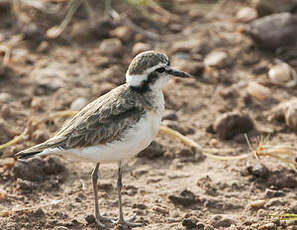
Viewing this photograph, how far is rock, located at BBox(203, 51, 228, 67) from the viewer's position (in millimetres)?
7938

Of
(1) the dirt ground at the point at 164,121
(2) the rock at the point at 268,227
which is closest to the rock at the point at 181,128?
(1) the dirt ground at the point at 164,121

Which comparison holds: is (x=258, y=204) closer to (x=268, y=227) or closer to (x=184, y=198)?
(x=268, y=227)

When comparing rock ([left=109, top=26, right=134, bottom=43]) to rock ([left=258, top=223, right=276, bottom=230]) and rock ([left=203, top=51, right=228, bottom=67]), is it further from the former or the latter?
rock ([left=258, top=223, right=276, bottom=230])

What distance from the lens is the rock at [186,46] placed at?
8.20m

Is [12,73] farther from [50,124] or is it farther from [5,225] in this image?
[5,225]

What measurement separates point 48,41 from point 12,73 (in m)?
0.92

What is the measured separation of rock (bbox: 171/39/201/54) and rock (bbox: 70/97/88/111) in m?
1.70

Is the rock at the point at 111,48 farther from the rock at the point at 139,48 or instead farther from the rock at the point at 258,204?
the rock at the point at 258,204

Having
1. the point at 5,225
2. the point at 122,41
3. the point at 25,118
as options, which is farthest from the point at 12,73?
the point at 5,225

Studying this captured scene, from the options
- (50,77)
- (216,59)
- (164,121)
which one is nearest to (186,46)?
(216,59)

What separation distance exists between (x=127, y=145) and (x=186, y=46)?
12.1ft

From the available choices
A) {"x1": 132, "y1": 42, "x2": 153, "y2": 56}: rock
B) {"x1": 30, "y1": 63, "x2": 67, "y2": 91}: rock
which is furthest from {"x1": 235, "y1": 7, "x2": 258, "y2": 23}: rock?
{"x1": 30, "y1": 63, "x2": 67, "y2": 91}: rock

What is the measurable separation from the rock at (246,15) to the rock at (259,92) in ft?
5.47

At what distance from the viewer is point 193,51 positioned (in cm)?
817
